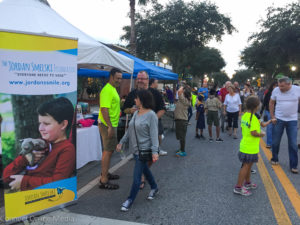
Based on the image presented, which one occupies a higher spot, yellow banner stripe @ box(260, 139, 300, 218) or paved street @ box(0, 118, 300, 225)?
yellow banner stripe @ box(260, 139, 300, 218)

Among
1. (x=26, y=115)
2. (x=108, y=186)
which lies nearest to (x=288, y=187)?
(x=108, y=186)

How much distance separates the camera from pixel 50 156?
3119mm

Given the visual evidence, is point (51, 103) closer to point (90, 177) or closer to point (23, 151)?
point (23, 151)

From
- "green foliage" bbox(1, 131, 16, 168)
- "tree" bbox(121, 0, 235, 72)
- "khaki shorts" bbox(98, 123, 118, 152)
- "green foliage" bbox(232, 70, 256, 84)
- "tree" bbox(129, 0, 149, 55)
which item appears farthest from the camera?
"green foliage" bbox(232, 70, 256, 84)

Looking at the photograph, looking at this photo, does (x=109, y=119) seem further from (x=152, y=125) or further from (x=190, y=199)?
(x=190, y=199)

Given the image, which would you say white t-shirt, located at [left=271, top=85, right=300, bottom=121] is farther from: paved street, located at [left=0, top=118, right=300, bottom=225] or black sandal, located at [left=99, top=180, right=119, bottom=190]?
black sandal, located at [left=99, top=180, right=119, bottom=190]

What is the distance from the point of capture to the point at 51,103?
3076 mm

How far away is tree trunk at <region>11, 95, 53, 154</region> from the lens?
2799 mm

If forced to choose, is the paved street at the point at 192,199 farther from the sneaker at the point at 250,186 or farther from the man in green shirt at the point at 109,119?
the man in green shirt at the point at 109,119

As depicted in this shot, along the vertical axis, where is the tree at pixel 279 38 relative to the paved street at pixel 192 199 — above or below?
above

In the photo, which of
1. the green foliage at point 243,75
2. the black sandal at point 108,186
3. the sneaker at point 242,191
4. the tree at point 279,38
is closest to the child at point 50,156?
the black sandal at point 108,186

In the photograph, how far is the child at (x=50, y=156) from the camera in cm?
289

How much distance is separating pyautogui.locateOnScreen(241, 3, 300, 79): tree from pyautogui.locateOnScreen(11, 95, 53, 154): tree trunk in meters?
28.2

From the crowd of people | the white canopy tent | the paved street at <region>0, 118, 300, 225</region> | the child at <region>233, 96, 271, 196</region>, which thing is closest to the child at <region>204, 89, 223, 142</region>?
the crowd of people
